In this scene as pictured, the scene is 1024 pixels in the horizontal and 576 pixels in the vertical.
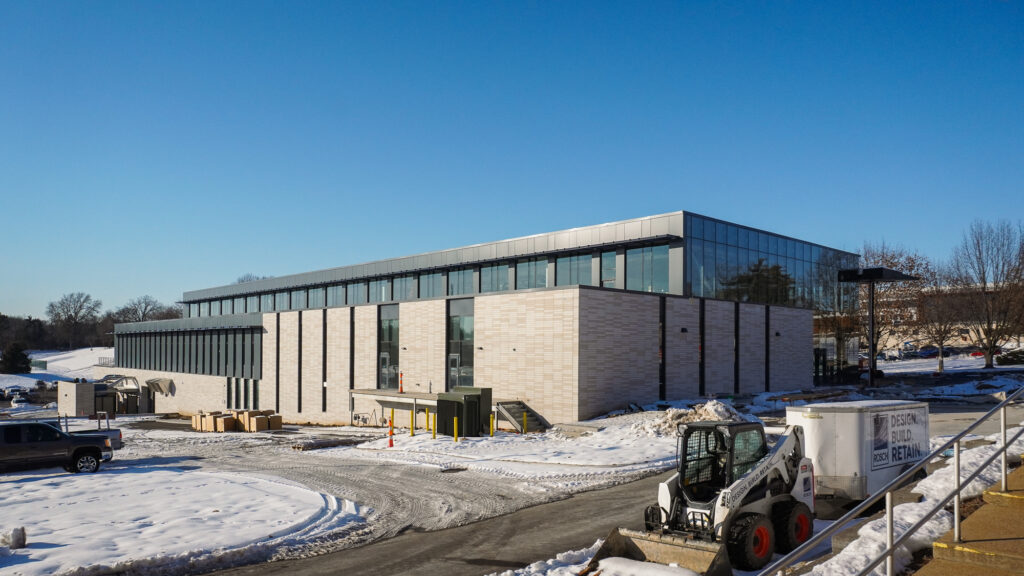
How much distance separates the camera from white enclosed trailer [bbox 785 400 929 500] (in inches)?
527

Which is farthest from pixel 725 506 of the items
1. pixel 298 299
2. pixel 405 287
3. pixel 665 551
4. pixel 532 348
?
pixel 298 299

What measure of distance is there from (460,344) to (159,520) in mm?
23234

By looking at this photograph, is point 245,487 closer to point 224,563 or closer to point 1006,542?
point 224,563

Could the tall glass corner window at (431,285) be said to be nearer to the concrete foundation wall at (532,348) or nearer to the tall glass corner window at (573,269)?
the tall glass corner window at (573,269)

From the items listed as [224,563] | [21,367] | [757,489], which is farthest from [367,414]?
[21,367]

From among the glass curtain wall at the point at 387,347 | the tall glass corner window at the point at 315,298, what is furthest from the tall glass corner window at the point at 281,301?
the glass curtain wall at the point at 387,347

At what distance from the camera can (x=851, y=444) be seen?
13398mm

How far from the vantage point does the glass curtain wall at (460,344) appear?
36.2 meters

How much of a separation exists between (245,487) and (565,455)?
32.5 feet

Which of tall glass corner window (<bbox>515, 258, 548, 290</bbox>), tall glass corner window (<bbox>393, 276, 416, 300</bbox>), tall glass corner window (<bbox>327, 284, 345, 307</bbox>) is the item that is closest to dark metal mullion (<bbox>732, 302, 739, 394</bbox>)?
tall glass corner window (<bbox>515, 258, 548, 290</bbox>)

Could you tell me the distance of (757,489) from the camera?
10.7 metres

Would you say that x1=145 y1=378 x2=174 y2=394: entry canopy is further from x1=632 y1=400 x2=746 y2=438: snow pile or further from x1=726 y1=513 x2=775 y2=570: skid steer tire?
x1=726 y1=513 x2=775 y2=570: skid steer tire

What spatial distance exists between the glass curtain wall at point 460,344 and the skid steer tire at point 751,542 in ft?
85.9

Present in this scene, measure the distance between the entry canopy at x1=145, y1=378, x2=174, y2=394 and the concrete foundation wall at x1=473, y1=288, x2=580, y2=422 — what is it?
48752 millimetres
